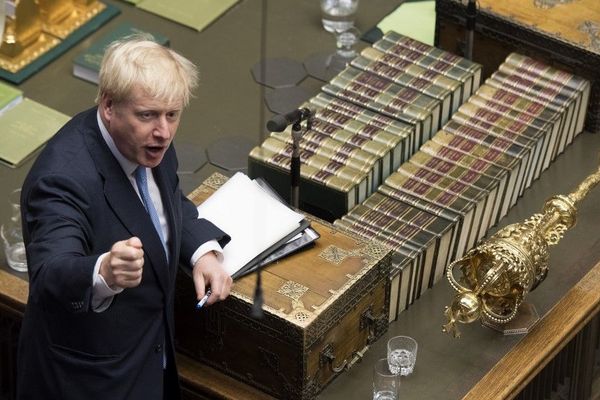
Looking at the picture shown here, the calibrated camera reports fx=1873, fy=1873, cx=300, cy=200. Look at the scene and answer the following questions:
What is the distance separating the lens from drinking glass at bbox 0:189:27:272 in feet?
18.7

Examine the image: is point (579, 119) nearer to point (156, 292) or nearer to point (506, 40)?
point (506, 40)

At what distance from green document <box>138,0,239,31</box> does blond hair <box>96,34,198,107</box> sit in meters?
2.24

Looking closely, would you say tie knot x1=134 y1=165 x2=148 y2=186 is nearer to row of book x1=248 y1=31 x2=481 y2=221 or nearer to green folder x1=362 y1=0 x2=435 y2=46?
row of book x1=248 y1=31 x2=481 y2=221

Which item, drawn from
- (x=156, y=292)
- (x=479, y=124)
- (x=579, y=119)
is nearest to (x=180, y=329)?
(x=156, y=292)

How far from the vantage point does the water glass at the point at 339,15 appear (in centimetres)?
687

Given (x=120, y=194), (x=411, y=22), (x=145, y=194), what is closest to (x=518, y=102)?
(x=411, y=22)

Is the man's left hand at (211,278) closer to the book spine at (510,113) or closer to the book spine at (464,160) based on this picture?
the book spine at (464,160)

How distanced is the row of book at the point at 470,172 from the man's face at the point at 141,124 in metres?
1.02

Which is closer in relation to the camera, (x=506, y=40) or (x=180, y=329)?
(x=180, y=329)

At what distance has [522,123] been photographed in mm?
6055

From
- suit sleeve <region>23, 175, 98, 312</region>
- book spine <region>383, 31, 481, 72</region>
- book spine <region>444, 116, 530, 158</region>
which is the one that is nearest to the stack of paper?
suit sleeve <region>23, 175, 98, 312</region>

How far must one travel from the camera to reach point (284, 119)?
508 cm

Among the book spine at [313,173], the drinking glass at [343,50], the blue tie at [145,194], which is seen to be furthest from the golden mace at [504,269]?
the drinking glass at [343,50]

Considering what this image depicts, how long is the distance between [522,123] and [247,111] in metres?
0.99
